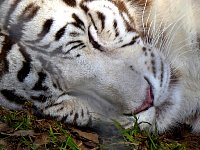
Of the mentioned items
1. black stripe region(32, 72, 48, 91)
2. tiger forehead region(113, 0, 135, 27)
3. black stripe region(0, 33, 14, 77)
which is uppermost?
tiger forehead region(113, 0, 135, 27)

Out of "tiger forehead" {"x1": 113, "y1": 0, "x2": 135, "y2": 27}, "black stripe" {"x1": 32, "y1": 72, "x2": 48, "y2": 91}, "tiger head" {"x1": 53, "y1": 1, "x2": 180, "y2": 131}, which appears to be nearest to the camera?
"tiger head" {"x1": 53, "y1": 1, "x2": 180, "y2": 131}

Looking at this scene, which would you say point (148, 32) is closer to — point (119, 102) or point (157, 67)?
point (157, 67)

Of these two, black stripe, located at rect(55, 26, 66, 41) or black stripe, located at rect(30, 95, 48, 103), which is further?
black stripe, located at rect(30, 95, 48, 103)

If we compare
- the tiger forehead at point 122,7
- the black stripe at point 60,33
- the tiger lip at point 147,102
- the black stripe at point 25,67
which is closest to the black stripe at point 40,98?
the black stripe at point 25,67

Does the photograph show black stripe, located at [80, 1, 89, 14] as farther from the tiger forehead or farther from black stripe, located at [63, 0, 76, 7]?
the tiger forehead

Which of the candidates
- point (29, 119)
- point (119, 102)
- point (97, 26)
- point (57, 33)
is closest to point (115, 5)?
point (97, 26)

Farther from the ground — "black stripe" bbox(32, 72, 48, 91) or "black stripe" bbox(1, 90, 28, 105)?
"black stripe" bbox(32, 72, 48, 91)

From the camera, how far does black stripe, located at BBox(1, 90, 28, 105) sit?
2719mm

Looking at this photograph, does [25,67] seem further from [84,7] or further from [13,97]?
[84,7]

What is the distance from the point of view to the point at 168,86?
2781 mm

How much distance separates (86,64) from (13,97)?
0.48 m

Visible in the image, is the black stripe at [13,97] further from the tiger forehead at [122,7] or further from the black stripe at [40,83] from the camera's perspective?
the tiger forehead at [122,7]

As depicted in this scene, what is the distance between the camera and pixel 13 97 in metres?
2.75

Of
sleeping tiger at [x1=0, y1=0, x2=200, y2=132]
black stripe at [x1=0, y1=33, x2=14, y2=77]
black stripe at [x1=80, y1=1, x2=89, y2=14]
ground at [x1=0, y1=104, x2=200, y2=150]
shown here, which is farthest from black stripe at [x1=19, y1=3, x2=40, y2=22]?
ground at [x1=0, y1=104, x2=200, y2=150]
